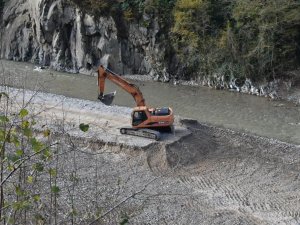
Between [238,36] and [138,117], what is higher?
[238,36]

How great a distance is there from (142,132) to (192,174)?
2758mm

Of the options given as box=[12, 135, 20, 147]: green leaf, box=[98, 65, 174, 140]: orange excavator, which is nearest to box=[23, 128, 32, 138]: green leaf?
box=[12, 135, 20, 147]: green leaf

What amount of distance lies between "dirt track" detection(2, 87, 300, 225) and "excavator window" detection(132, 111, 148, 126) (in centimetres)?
66

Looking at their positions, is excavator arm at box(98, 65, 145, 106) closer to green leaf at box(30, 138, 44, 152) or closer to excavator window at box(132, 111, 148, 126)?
excavator window at box(132, 111, 148, 126)

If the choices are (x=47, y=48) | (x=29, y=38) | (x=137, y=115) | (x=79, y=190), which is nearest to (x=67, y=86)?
(x=47, y=48)

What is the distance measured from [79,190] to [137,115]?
5.08 meters

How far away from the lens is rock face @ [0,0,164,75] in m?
35.0

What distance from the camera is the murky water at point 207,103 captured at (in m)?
24.1

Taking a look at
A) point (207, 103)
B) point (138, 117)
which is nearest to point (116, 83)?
point (138, 117)

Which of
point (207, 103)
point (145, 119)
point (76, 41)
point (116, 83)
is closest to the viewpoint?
point (145, 119)

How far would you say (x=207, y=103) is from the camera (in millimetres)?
27844

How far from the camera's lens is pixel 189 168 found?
59.8ft

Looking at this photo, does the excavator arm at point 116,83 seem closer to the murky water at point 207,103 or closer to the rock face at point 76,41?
the murky water at point 207,103

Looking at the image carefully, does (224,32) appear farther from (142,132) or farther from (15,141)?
(15,141)
